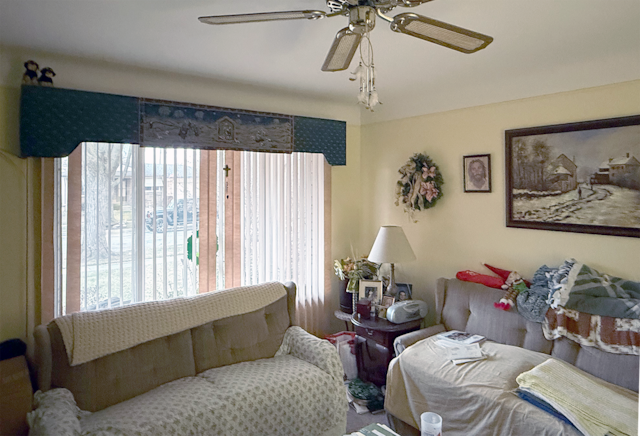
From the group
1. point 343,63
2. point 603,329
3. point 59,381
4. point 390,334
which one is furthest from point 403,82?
point 59,381

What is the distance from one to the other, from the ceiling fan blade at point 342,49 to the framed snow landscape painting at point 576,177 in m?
1.76

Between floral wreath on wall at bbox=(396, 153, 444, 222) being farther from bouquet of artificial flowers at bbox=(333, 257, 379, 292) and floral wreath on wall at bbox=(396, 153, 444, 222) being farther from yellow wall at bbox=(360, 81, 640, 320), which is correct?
bouquet of artificial flowers at bbox=(333, 257, 379, 292)

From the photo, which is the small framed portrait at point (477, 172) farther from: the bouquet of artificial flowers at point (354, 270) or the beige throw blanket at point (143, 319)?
the beige throw blanket at point (143, 319)

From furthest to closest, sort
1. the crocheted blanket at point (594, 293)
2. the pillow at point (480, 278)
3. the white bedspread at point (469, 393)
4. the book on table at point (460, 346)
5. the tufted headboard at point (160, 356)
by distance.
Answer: the pillow at point (480, 278), the book on table at point (460, 346), the crocheted blanket at point (594, 293), the tufted headboard at point (160, 356), the white bedspread at point (469, 393)

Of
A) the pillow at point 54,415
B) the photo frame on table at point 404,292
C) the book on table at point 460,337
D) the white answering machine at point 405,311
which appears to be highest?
the photo frame on table at point 404,292

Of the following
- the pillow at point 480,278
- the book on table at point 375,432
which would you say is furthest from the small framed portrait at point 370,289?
the book on table at point 375,432

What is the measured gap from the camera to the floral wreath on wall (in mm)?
3656

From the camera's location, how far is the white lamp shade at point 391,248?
136 inches

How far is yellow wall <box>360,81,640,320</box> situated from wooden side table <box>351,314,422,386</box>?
2.24ft

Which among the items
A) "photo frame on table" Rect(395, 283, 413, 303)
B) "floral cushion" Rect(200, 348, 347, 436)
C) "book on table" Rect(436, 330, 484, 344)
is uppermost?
"photo frame on table" Rect(395, 283, 413, 303)

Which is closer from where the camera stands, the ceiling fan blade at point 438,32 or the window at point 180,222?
the ceiling fan blade at point 438,32

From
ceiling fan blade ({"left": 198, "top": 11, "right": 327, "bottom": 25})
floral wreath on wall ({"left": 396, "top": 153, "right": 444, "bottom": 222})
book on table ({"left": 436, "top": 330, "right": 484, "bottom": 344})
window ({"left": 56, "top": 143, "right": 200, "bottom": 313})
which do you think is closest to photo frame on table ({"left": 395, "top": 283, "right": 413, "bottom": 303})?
book on table ({"left": 436, "top": 330, "right": 484, "bottom": 344})

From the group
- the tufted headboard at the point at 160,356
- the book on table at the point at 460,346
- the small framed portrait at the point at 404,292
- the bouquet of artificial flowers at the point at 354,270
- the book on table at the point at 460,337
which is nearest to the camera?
the tufted headboard at the point at 160,356

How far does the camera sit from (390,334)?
3250 mm
